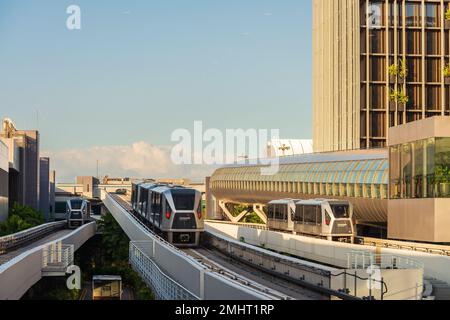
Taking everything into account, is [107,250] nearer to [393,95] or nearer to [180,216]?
[393,95]

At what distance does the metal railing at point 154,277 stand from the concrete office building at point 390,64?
179 feet

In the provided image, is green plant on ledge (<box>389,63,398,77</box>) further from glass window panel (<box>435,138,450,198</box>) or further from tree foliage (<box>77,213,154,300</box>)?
glass window panel (<box>435,138,450,198</box>)

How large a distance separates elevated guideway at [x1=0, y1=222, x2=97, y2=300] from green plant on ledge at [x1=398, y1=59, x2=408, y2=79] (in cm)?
4531

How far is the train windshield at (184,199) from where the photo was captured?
47.2 metres

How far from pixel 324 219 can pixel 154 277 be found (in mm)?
17340

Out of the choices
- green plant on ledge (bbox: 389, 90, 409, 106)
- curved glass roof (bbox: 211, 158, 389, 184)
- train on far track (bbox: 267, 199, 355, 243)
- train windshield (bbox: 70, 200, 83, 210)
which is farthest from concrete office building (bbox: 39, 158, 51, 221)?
train on far track (bbox: 267, 199, 355, 243)

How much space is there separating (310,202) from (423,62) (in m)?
50.3

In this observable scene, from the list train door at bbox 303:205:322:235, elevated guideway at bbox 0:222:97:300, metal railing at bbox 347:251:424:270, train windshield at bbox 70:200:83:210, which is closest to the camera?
elevated guideway at bbox 0:222:97:300

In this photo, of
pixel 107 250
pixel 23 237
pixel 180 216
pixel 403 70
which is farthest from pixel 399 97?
pixel 180 216

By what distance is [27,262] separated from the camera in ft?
114

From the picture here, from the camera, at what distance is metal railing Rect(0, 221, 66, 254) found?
5021 cm

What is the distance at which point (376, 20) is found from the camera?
326 feet
